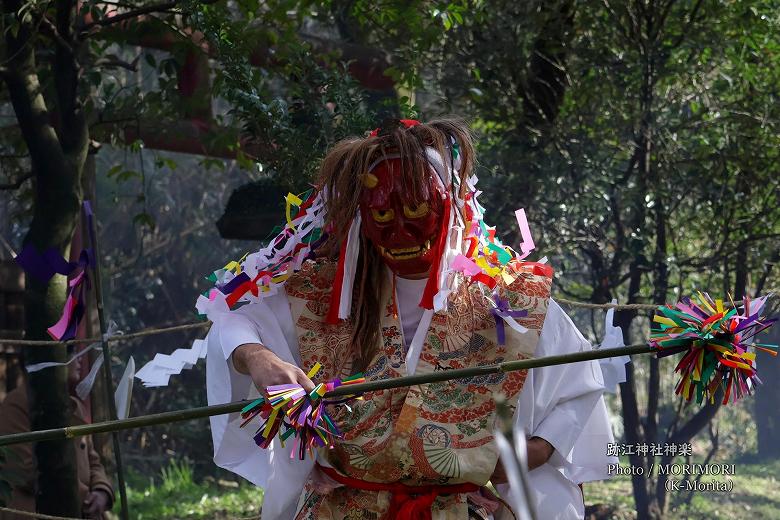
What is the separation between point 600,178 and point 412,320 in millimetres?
2856

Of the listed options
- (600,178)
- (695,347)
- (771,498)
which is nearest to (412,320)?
(695,347)

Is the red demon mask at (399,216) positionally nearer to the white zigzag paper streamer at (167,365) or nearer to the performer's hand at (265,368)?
the performer's hand at (265,368)

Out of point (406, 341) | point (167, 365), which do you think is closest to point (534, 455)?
point (406, 341)

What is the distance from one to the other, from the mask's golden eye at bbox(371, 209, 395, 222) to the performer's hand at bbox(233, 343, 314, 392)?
15.8 inches

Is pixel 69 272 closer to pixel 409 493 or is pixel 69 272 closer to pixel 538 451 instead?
pixel 409 493

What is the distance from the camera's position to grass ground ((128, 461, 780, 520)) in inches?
279

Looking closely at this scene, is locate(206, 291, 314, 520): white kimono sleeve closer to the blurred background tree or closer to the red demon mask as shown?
the red demon mask

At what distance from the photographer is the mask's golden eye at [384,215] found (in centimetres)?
267

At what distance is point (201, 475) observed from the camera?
10.2 meters

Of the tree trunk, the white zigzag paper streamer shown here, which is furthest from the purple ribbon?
the tree trunk

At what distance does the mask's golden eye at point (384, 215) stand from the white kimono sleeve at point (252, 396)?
327 mm

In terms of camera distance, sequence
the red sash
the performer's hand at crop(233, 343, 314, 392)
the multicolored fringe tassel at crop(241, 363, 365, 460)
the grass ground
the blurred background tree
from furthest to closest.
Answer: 1. the grass ground
2. the blurred background tree
3. the red sash
4. the performer's hand at crop(233, 343, 314, 392)
5. the multicolored fringe tassel at crop(241, 363, 365, 460)

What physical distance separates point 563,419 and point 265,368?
72cm

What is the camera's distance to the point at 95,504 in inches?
186
